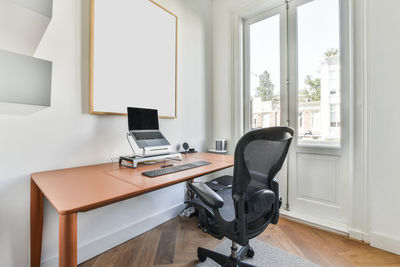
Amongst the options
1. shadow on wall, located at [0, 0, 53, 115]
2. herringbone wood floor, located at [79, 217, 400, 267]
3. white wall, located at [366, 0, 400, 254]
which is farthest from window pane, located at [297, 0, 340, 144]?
shadow on wall, located at [0, 0, 53, 115]

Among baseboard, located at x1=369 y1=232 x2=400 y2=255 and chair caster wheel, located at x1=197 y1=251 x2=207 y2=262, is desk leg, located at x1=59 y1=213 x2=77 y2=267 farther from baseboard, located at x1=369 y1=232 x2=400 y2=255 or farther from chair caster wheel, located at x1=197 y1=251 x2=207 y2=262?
baseboard, located at x1=369 y1=232 x2=400 y2=255

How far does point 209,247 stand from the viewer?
164cm

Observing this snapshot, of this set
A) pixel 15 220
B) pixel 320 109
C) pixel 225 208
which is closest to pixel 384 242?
pixel 320 109

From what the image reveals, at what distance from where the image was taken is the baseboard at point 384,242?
152 centimetres

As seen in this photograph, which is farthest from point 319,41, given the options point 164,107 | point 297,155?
point 164,107

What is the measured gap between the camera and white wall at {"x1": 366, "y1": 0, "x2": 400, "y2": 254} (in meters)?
1.54

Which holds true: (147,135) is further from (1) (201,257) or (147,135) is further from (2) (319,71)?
(2) (319,71)

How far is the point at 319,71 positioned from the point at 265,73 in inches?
24.5

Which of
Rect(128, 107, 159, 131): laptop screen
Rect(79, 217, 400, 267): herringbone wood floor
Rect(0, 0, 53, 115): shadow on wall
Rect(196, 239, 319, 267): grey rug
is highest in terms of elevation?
Rect(0, 0, 53, 115): shadow on wall

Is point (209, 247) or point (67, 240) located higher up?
point (67, 240)

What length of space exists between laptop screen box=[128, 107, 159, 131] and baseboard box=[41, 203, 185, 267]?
98cm

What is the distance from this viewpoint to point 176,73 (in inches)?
88.1

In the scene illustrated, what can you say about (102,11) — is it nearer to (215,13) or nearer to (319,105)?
(215,13)

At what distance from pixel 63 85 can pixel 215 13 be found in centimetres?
245
